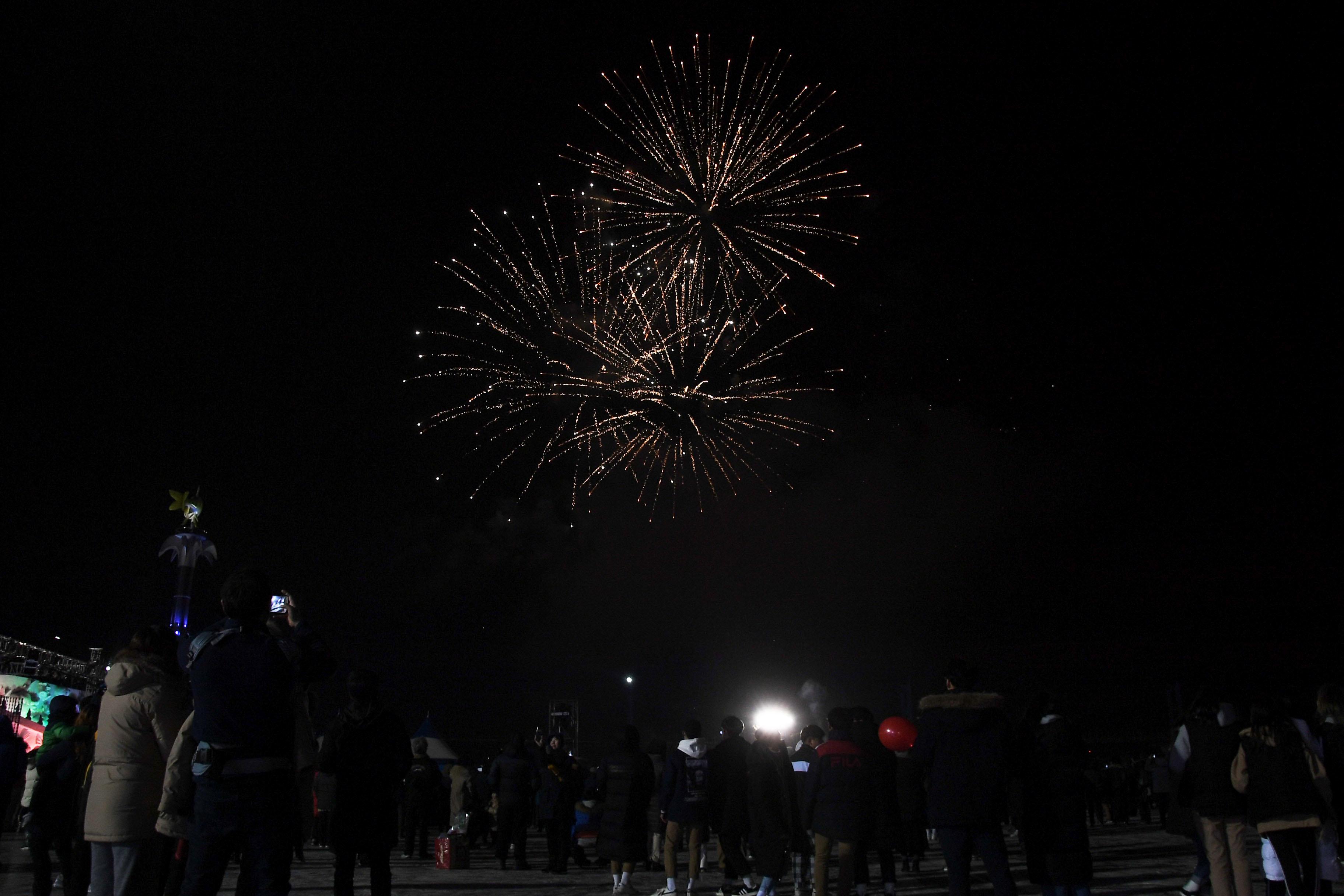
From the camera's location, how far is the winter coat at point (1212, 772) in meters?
6.79

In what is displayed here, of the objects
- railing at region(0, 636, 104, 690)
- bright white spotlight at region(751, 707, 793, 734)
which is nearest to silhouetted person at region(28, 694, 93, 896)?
bright white spotlight at region(751, 707, 793, 734)

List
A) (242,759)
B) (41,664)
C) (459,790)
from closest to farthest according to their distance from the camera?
(242,759) → (459,790) → (41,664)

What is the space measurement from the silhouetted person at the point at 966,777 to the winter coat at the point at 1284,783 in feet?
5.53

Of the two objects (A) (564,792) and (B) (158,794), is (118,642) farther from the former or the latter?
(A) (564,792)

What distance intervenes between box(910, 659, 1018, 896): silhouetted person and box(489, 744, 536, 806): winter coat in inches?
304

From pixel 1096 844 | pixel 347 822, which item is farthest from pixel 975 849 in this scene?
pixel 1096 844

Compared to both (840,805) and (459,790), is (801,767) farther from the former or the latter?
(459,790)

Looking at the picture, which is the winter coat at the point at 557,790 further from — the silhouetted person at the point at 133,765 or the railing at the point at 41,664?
the railing at the point at 41,664

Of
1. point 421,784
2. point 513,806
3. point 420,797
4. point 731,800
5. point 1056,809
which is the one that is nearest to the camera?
point 1056,809

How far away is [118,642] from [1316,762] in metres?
7.40

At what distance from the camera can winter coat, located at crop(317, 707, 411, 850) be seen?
637cm

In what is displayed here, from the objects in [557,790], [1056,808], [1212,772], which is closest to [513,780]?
[557,790]

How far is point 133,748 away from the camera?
5148mm

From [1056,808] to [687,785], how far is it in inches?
146
